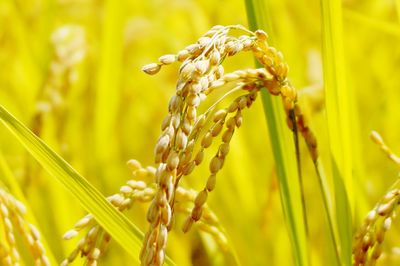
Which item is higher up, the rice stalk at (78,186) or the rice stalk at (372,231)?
the rice stalk at (78,186)

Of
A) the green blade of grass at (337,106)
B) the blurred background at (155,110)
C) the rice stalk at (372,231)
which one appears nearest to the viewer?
the rice stalk at (372,231)

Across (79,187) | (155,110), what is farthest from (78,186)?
(155,110)

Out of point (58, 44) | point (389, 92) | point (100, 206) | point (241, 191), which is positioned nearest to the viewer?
point (100, 206)

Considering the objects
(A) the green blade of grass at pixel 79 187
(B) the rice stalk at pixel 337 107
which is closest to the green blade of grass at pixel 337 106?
(B) the rice stalk at pixel 337 107

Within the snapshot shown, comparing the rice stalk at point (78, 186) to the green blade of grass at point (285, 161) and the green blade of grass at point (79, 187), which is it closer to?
the green blade of grass at point (79, 187)

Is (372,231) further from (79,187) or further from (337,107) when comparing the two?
(79,187)

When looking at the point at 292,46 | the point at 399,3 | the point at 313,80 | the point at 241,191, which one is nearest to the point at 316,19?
the point at 292,46

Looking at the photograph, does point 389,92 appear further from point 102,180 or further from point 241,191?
point 102,180
